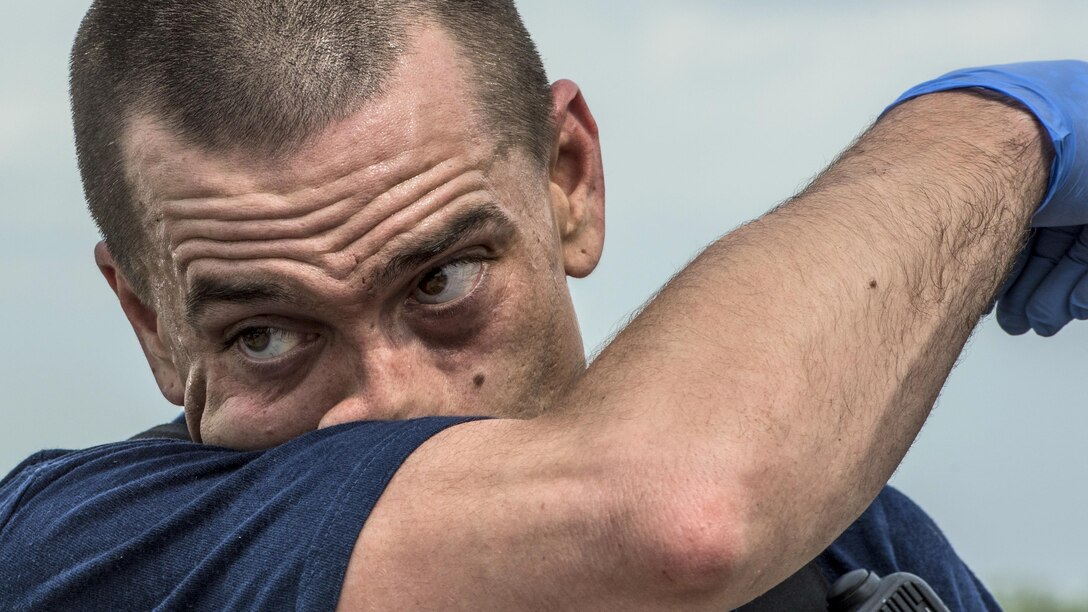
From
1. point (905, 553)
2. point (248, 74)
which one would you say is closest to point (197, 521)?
point (248, 74)

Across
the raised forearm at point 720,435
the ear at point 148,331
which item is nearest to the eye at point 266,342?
the ear at point 148,331

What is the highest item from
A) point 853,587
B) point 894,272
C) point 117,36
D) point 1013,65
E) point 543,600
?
point 117,36

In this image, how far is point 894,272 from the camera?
2191mm

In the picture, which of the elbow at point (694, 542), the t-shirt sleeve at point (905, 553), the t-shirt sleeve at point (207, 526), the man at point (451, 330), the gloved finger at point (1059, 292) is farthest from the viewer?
the gloved finger at point (1059, 292)

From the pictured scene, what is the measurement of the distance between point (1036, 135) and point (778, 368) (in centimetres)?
104

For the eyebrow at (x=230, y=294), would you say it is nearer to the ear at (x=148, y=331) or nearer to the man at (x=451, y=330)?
the man at (x=451, y=330)

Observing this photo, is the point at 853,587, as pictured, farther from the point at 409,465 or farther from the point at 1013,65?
the point at 1013,65

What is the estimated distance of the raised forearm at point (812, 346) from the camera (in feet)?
6.34

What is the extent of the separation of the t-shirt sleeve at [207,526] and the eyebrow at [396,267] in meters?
0.32

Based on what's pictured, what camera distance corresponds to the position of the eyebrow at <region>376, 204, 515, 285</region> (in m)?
2.62

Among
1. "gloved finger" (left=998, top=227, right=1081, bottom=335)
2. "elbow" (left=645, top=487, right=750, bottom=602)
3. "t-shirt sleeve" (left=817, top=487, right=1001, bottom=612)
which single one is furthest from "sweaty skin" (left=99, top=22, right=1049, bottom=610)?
"t-shirt sleeve" (left=817, top=487, right=1001, bottom=612)

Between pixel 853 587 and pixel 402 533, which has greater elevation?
pixel 402 533

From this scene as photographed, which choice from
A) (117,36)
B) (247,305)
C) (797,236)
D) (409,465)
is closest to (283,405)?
(247,305)

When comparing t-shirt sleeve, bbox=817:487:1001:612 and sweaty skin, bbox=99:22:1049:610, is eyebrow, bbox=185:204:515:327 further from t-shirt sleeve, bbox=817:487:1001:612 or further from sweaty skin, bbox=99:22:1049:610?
t-shirt sleeve, bbox=817:487:1001:612
